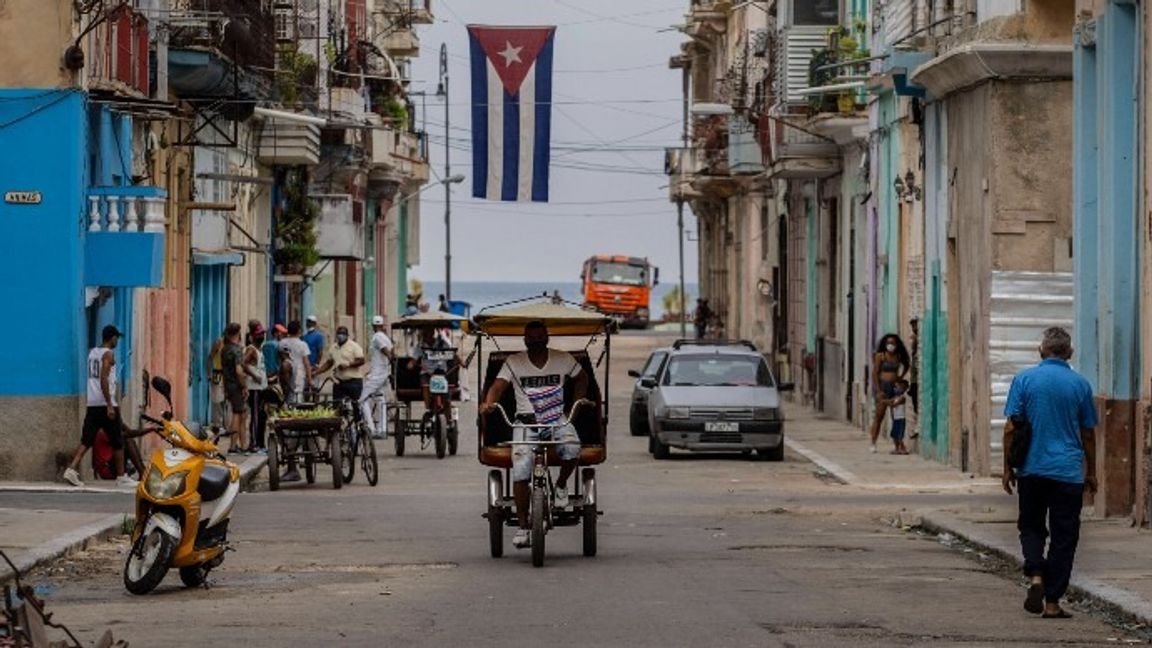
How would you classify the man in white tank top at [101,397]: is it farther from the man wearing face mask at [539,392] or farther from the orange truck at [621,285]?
Answer: the orange truck at [621,285]

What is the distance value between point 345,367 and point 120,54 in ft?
24.5

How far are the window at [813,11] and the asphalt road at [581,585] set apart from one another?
86.0 feet

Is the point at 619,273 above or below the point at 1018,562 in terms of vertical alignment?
above

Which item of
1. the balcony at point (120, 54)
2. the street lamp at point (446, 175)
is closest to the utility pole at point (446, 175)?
the street lamp at point (446, 175)

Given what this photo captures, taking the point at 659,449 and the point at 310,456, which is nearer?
the point at 310,456

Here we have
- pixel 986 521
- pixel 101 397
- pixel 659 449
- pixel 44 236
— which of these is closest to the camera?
pixel 986 521

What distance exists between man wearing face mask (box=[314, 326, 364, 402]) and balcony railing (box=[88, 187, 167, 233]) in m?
7.41

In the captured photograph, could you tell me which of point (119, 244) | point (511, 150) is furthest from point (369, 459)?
point (511, 150)

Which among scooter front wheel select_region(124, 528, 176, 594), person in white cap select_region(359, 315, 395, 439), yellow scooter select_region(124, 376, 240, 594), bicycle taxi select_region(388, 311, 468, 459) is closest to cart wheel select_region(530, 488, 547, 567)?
yellow scooter select_region(124, 376, 240, 594)

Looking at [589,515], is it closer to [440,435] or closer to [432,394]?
[440,435]

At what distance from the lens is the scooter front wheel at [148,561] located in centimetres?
1759

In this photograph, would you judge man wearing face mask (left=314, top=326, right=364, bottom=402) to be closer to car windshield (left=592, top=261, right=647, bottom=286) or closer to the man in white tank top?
the man in white tank top

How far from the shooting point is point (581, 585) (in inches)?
705

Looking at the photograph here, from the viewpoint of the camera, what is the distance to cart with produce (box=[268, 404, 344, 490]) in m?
29.7
